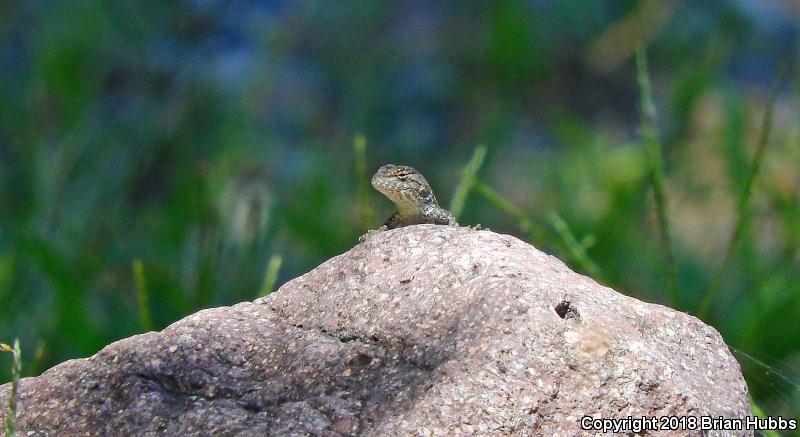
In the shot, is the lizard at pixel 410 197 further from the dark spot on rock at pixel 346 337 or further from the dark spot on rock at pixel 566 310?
the dark spot on rock at pixel 566 310

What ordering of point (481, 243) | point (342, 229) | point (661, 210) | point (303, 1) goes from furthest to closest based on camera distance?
point (303, 1)
point (342, 229)
point (661, 210)
point (481, 243)

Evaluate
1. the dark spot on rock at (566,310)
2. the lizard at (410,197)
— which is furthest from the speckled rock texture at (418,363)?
the lizard at (410,197)

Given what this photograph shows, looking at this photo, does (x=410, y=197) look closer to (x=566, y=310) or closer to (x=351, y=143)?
(x=566, y=310)

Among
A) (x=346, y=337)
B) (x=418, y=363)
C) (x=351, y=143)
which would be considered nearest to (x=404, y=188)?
(x=346, y=337)

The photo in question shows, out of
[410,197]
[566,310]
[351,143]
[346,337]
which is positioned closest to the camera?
[566,310]

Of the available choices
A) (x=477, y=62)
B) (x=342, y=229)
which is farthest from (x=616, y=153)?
(x=342, y=229)

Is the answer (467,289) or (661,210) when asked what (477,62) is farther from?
(467,289)

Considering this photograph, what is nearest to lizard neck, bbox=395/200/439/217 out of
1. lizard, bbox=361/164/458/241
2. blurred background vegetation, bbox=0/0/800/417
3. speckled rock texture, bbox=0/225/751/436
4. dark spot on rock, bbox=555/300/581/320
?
lizard, bbox=361/164/458/241
